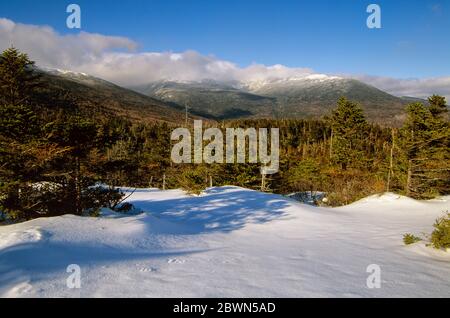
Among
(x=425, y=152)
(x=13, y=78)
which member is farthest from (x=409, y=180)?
(x=13, y=78)

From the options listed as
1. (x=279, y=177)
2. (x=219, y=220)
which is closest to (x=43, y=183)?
(x=219, y=220)

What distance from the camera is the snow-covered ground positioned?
4469mm

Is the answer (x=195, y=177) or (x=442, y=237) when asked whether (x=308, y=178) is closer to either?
(x=195, y=177)

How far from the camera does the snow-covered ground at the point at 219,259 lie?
176 inches

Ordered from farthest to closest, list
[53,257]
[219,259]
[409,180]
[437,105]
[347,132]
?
[347,132]
[437,105]
[409,180]
[219,259]
[53,257]

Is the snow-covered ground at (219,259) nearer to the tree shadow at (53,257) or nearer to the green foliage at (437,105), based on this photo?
the tree shadow at (53,257)

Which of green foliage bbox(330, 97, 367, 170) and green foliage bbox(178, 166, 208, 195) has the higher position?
green foliage bbox(330, 97, 367, 170)

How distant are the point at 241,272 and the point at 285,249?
2.54 meters

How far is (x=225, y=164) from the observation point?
33.8 m

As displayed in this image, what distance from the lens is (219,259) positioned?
20.2 ft

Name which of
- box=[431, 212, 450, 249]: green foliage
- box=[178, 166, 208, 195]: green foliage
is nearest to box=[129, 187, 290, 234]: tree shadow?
box=[431, 212, 450, 249]: green foliage

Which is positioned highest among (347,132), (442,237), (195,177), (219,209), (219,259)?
(347,132)

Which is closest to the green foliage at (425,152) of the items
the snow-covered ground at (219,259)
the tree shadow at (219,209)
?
the snow-covered ground at (219,259)

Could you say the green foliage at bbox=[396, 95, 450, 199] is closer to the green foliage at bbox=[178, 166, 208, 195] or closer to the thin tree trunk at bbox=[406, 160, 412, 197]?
the thin tree trunk at bbox=[406, 160, 412, 197]
